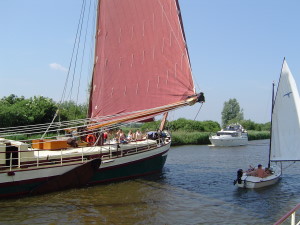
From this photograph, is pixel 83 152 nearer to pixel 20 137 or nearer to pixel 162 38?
pixel 162 38

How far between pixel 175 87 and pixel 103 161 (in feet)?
18.0

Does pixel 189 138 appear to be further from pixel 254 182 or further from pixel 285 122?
pixel 254 182

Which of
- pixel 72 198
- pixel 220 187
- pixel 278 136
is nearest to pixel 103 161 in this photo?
pixel 72 198

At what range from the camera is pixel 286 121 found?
2131 cm

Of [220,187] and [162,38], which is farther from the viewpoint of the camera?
[220,187]

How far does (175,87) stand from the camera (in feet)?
56.2

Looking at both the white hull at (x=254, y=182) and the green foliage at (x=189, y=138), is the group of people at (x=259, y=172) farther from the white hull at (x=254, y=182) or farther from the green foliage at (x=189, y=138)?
the green foliage at (x=189, y=138)

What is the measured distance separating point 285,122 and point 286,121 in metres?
0.08

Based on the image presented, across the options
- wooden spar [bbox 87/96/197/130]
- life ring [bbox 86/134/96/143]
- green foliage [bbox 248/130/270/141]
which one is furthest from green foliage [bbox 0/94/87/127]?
green foliage [bbox 248/130/270/141]

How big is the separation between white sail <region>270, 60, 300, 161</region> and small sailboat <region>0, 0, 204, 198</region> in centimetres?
744

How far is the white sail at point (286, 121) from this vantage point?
68.5ft

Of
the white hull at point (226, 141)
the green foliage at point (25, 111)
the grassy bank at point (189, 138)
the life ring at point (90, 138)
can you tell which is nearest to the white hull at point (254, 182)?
the life ring at point (90, 138)

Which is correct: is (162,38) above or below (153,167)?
above

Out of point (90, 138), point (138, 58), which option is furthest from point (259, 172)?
point (90, 138)
